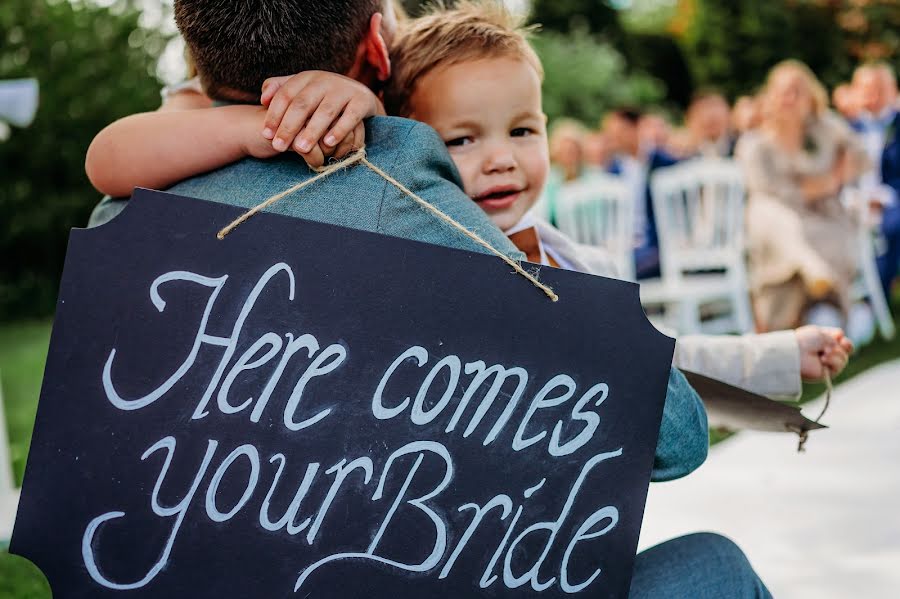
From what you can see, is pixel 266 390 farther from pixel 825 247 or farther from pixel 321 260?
pixel 825 247

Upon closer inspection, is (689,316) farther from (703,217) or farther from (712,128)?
(712,128)

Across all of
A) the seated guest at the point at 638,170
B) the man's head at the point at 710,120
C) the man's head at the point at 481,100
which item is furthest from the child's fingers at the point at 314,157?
the man's head at the point at 710,120

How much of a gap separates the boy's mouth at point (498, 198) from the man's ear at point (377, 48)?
0.97 feet

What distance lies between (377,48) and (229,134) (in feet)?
0.87

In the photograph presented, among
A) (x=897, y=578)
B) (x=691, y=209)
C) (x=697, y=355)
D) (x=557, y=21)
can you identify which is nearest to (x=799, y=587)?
(x=897, y=578)

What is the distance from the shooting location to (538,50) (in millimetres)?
15062

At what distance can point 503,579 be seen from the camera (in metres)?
1.11

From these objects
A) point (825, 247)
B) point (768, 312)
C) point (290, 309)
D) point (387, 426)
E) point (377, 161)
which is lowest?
point (768, 312)

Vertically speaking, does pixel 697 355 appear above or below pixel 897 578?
above

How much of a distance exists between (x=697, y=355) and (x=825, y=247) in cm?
500

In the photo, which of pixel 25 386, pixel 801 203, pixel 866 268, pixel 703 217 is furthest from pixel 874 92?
pixel 25 386

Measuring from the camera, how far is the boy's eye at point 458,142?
157cm

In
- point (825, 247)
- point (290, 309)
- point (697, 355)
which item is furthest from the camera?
point (825, 247)

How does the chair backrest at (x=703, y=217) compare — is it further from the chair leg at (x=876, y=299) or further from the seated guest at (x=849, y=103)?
the seated guest at (x=849, y=103)
